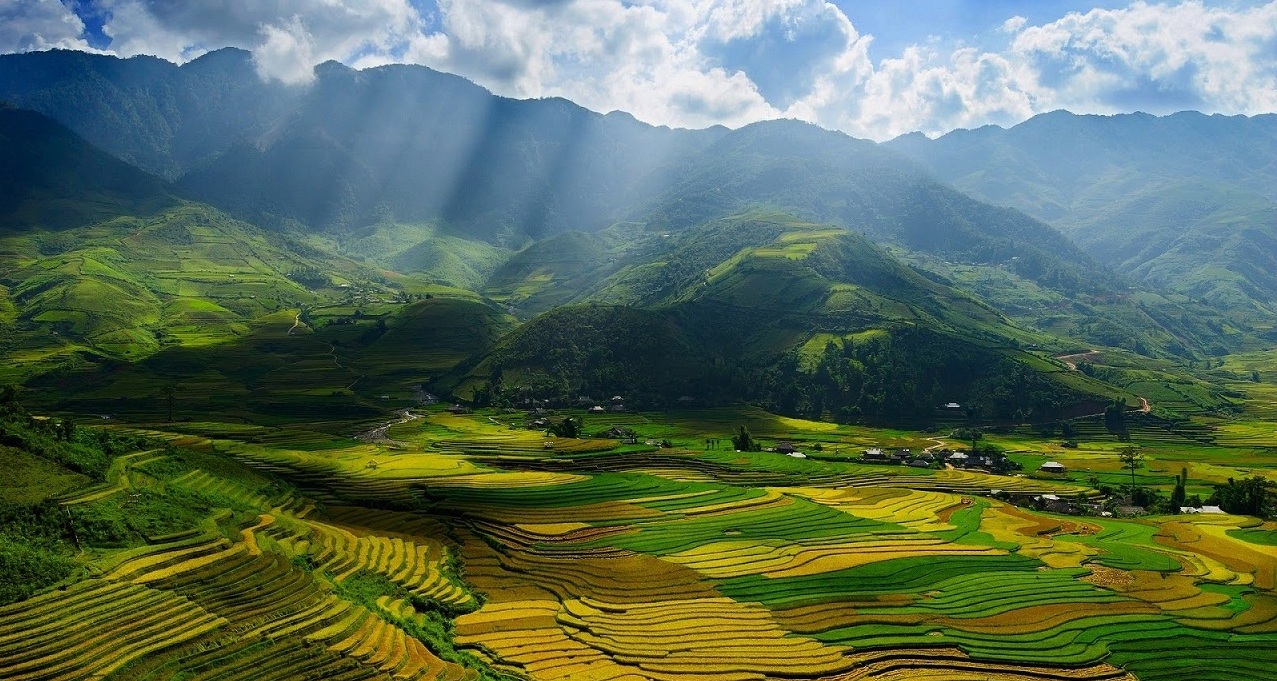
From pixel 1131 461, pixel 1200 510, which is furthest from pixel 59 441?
pixel 1131 461

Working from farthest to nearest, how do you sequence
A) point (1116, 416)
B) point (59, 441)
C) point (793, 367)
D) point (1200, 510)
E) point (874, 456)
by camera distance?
point (793, 367) < point (1116, 416) < point (874, 456) < point (1200, 510) < point (59, 441)

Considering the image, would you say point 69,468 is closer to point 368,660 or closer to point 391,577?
point 391,577

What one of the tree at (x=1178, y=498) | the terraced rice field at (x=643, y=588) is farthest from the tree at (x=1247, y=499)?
the terraced rice field at (x=643, y=588)

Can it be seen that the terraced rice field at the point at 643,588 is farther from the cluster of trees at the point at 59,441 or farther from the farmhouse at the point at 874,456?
the farmhouse at the point at 874,456

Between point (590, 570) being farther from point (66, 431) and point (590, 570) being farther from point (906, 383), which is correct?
point (906, 383)

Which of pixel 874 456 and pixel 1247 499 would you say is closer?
pixel 1247 499

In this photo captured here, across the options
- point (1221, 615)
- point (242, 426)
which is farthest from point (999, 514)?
point (242, 426)

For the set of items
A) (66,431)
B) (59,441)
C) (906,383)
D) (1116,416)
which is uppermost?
(906,383)
